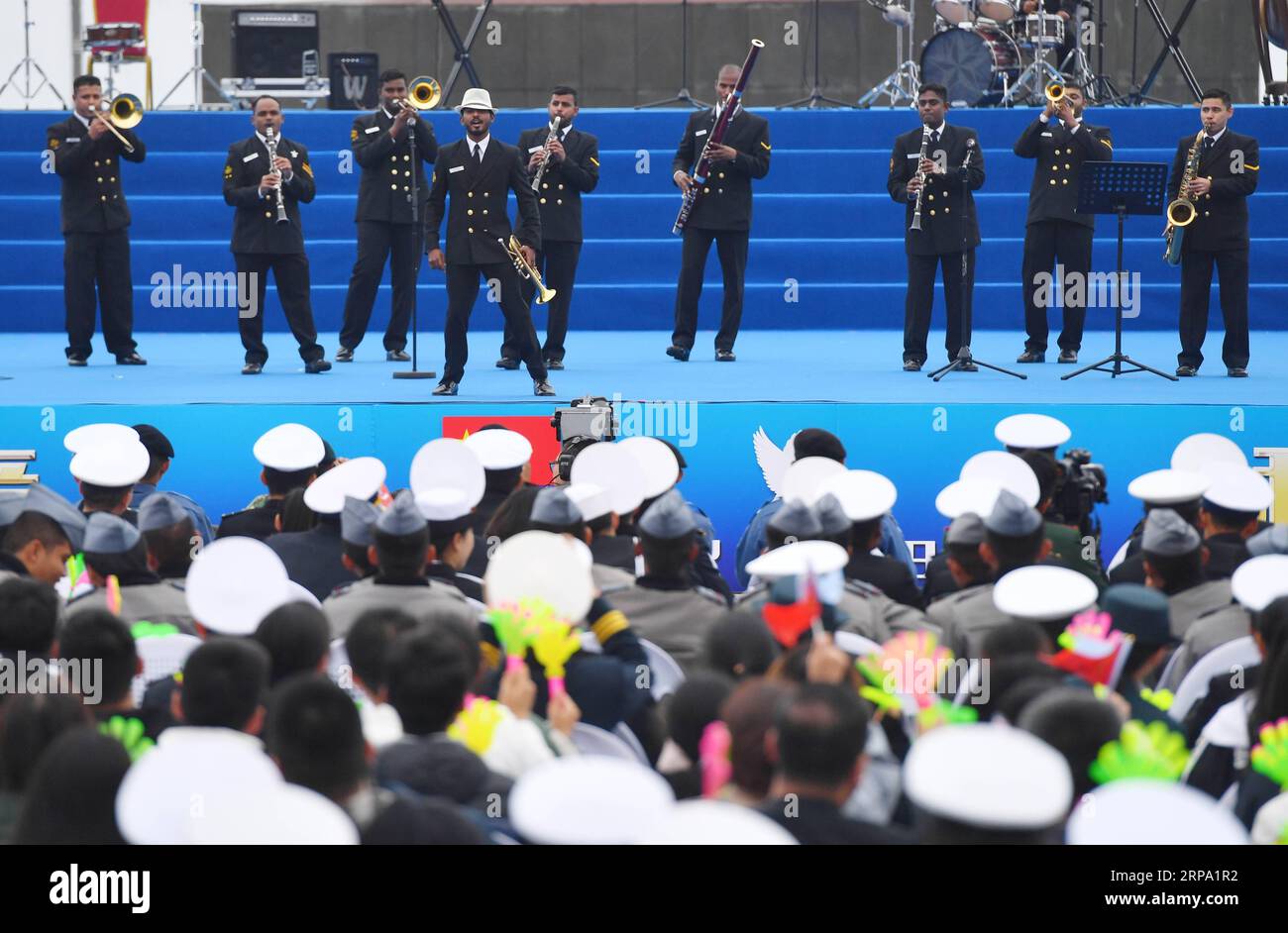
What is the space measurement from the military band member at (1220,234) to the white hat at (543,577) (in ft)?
20.9

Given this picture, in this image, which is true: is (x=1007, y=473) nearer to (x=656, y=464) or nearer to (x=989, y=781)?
(x=656, y=464)

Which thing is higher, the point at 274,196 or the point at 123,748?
the point at 274,196

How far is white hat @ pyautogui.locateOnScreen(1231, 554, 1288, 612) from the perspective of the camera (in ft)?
13.6

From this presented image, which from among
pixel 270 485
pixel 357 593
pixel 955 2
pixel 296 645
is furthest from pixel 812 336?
pixel 296 645

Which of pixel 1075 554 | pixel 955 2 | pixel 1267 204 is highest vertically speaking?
pixel 955 2

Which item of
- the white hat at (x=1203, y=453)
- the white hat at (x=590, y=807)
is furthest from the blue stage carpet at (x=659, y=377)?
the white hat at (x=590, y=807)

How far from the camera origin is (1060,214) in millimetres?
10422

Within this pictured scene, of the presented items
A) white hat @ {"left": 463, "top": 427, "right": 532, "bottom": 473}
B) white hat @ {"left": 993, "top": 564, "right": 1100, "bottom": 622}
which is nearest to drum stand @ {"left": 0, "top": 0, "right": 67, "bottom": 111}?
white hat @ {"left": 463, "top": 427, "right": 532, "bottom": 473}

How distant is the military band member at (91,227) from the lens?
33.8ft

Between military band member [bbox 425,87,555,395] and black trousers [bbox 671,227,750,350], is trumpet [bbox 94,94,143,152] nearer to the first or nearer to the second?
military band member [bbox 425,87,555,395]

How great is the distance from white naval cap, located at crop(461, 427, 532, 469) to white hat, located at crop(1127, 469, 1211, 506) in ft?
7.16

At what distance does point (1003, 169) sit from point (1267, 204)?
193 cm

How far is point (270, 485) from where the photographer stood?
6516 mm
